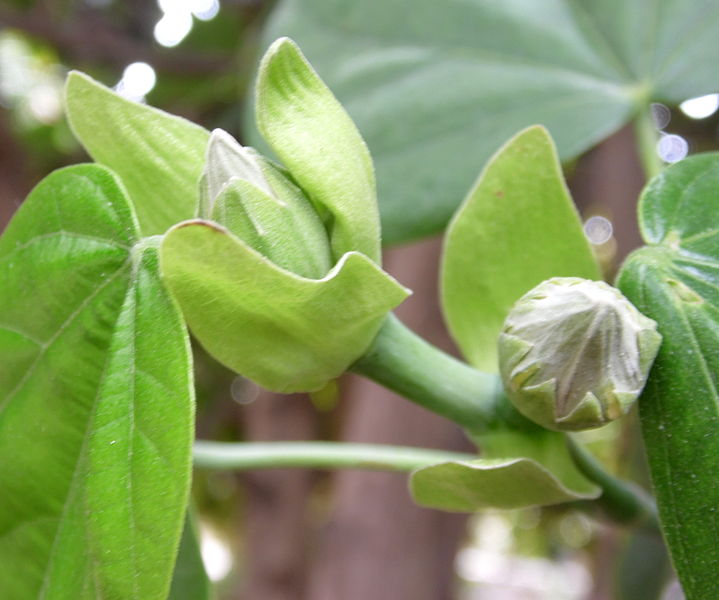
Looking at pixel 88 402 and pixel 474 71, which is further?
pixel 474 71

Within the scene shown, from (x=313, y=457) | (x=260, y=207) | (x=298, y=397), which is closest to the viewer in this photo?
(x=260, y=207)

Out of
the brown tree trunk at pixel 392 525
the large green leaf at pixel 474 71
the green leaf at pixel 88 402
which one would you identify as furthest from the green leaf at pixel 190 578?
the brown tree trunk at pixel 392 525

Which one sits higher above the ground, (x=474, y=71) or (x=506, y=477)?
(x=474, y=71)

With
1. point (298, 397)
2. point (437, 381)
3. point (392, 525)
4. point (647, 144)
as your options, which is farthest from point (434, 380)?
point (298, 397)

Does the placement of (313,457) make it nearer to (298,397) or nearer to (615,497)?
(615,497)

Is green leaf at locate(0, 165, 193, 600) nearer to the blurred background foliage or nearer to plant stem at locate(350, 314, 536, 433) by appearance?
plant stem at locate(350, 314, 536, 433)

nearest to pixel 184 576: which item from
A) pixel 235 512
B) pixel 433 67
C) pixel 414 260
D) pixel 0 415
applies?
pixel 0 415

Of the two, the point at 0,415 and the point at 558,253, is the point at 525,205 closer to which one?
the point at 558,253
